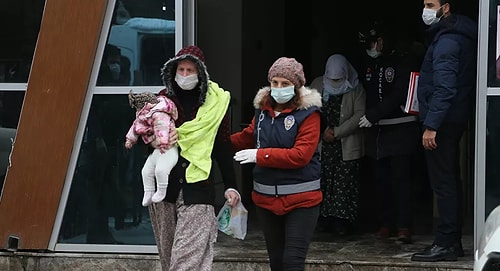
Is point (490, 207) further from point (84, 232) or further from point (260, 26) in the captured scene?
point (260, 26)

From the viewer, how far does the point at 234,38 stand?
9.41m

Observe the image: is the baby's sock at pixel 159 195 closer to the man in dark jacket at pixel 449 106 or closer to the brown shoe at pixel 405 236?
the man in dark jacket at pixel 449 106

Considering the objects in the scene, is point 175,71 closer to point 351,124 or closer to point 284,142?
point 284,142

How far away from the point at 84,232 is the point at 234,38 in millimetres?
3134

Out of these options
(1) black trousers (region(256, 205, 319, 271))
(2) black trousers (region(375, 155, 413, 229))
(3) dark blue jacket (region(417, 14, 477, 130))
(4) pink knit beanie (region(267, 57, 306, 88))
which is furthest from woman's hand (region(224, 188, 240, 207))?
(2) black trousers (region(375, 155, 413, 229))

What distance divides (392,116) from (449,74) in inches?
45.0

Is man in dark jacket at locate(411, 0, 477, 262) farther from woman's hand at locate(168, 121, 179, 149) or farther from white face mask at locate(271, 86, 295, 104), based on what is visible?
woman's hand at locate(168, 121, 179, 149)

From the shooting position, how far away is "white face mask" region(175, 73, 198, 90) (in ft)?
17.3

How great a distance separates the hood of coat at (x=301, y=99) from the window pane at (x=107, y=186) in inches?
69.9

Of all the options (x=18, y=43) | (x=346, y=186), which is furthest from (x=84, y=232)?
(x=346, y=186)

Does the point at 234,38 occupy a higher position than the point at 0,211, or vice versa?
the point at 234,38

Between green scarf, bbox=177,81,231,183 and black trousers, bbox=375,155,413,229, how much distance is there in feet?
8.44

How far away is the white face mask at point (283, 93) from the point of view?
5.34 metres

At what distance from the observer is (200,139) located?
5219 mm
